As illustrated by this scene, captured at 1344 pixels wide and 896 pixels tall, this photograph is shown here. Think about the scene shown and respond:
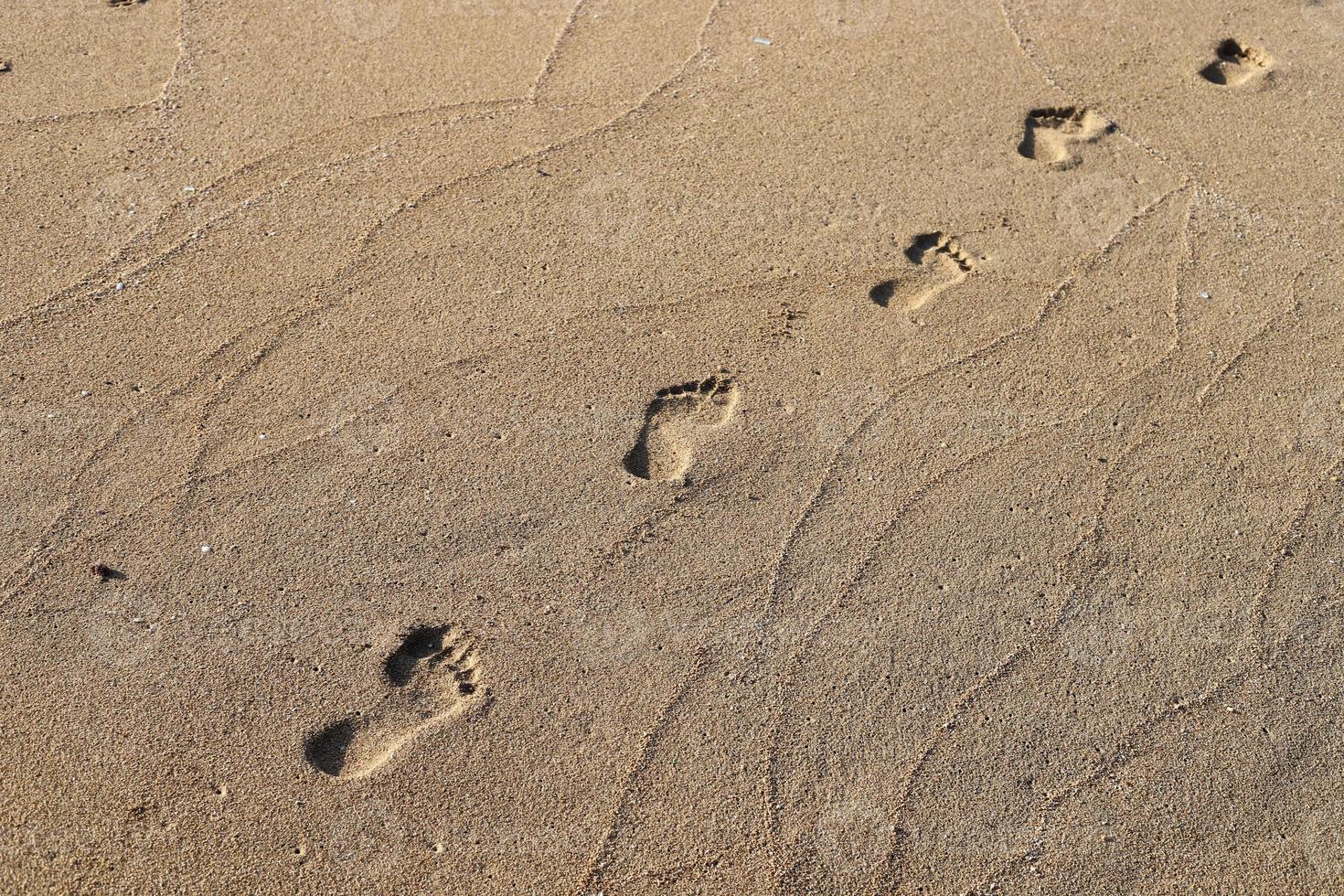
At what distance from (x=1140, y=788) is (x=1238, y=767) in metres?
0.24

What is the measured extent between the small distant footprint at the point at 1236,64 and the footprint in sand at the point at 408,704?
10.7ft

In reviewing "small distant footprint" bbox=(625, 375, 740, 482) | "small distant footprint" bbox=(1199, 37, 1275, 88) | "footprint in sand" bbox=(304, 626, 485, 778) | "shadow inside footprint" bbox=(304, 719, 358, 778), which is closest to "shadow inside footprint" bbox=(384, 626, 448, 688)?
"footprint in sand" bbox=(304, 626, 485, 778)

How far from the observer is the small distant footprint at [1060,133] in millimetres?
3643

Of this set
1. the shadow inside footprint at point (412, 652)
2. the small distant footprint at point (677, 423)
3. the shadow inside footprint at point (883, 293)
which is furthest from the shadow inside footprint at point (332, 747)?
the shadow inside footprint at point (883, 293)

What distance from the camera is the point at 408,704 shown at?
8.19 ft

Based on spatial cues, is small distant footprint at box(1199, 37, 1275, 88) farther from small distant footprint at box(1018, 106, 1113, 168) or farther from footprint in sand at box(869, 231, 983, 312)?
footprint in sand at box(869, 231, 983, 312)

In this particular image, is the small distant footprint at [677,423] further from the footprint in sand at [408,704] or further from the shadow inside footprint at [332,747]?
the shadow inside footprint at [332,747]

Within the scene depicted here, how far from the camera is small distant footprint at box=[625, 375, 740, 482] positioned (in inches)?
113

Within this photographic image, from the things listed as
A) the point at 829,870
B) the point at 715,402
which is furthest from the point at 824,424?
the point at 829,870

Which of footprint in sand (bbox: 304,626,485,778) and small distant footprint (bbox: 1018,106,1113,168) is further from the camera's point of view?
small distant footprint (bbox: 1018,106,1113,168)

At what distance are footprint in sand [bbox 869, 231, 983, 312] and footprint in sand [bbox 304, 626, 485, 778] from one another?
1556 millimetres

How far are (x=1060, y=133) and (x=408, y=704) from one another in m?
2.76

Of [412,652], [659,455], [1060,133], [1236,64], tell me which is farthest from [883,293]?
[1236,64]

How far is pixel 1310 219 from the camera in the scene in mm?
3494
